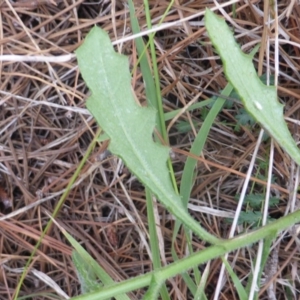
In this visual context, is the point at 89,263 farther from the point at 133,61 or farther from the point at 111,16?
the point at 111,16

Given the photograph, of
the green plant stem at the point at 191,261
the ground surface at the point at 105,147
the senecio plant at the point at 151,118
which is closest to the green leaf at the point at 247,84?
the senecio plant at the point at 151,118

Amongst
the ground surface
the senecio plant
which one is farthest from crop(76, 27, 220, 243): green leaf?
the ground surface

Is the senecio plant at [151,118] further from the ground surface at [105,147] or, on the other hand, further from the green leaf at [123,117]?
the ground surface at [105,147]

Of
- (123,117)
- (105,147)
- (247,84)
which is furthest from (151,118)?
(105,147)

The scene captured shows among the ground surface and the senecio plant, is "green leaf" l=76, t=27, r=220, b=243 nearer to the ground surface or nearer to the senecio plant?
the senecio plant

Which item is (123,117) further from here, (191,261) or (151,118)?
(191,261)

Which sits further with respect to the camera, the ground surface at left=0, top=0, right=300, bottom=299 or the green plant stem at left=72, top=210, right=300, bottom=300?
the ground surface at left=0, top=0, right=300, bottom=299

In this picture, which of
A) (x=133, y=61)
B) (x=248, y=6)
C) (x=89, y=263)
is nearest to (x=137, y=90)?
(x=133, y=61)
